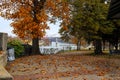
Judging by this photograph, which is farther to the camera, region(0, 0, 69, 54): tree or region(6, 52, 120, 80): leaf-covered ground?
region(0, 0, 69, 54): tree

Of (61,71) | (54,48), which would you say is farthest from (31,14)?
(54,48)

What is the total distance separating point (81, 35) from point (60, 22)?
6.24 m

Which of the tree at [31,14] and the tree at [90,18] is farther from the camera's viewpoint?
the tree at [90,18]

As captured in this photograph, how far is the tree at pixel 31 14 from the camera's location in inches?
1357

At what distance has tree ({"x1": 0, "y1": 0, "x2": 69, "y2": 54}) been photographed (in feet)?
113

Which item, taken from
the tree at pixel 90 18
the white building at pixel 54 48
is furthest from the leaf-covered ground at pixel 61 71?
the white building at pixel 54 48

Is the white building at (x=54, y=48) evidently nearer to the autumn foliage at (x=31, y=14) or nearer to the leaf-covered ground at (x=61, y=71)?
the autumn foliage at (x=31, y=14)

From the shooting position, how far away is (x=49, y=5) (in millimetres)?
35469

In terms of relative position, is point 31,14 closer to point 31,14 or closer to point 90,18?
point 31,14

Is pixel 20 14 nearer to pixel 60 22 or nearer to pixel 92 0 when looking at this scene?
pixel 60 22

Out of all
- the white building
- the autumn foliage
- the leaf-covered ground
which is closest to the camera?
the leaf-covered ground

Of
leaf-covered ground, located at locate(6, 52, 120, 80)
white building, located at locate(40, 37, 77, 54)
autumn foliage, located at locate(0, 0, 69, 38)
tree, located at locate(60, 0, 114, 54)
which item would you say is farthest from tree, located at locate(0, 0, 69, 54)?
white building, located at locate(40, 37, 77, 54)

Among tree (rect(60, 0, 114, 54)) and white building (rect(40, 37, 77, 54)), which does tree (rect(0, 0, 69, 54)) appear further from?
white building (rect(40, 37, 77, 54))

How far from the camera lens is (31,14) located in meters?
35.9
